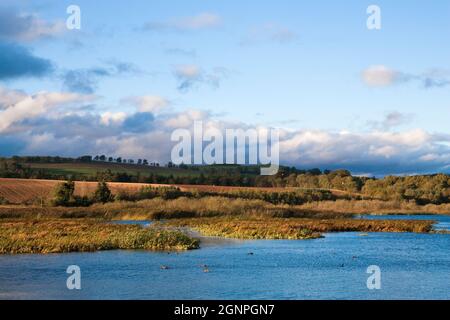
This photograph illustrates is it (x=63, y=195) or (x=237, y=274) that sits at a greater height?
(x=63, y=195)

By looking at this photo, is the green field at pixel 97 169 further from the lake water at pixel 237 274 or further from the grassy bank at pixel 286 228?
the lake water at pixel 237 274

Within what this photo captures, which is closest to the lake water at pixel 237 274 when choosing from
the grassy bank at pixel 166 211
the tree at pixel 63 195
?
the grassy bank at pixel 166 211

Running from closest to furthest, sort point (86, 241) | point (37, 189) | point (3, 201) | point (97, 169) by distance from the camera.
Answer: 1. point (86, 241)
2. point (3, 201)
3. point (37, 189)
4. point (97, 169)

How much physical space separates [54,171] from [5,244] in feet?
432

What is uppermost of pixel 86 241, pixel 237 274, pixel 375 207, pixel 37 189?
pixel 37 189

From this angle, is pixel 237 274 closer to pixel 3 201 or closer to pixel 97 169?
pixel 3 201

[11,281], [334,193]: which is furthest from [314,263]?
[334,193]

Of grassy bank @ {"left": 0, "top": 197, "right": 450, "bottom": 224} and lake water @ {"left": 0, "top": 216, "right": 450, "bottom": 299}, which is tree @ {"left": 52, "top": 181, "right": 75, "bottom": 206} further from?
lake water @ {"left": 0, "top": 216, "right": 450, "bottom": 299}

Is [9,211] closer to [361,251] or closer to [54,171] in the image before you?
[361,251]

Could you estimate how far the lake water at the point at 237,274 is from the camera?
3300 centimetres

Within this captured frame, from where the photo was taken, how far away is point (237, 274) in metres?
38.9

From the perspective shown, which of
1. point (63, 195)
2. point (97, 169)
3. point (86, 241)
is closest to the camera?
point (86, 241)

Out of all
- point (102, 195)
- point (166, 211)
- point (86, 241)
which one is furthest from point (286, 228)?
point (102, 195)

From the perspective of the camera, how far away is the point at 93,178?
550ft
